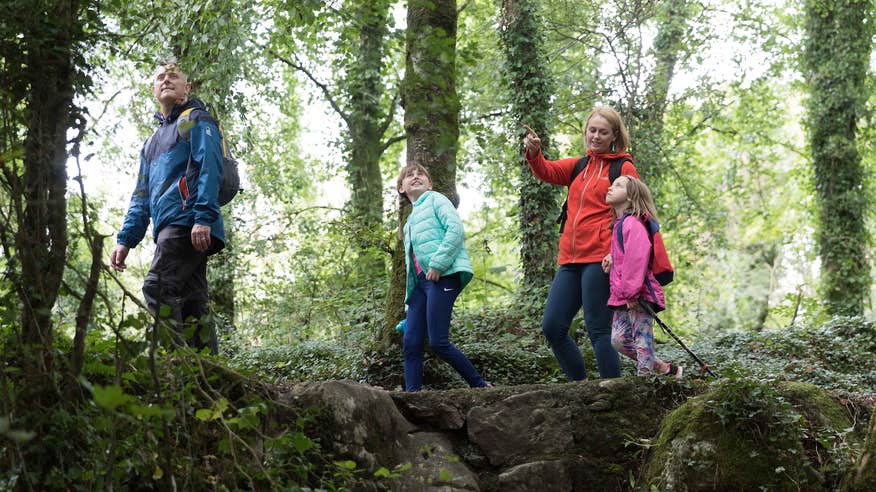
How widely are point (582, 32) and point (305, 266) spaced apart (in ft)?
21.2

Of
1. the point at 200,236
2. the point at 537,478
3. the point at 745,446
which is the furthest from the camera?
the point at 200,236

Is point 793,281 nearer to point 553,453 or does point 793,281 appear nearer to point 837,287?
point 837,287

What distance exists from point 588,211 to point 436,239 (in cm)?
114

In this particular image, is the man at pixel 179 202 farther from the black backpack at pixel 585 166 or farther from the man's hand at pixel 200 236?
the black backpack at pixel 585 166

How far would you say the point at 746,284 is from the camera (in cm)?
2912

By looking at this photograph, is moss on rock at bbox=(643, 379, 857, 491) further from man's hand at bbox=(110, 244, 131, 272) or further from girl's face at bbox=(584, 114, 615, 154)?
man's hand at bbox=(110, 244, 131, 272)

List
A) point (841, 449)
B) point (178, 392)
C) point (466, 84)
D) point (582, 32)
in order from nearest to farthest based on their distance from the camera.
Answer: point (178, 392) → point (841, 449) → point (582, 32) → point (466, 84)

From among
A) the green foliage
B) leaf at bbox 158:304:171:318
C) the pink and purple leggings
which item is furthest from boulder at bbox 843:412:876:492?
leaf at bbox 158:304:171:318

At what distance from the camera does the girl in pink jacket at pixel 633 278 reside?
5320 mm

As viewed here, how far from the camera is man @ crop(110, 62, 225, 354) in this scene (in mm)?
5074

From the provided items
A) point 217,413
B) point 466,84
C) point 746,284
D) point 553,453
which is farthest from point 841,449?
point 746,284

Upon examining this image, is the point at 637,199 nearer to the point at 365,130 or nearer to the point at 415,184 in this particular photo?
the point at 415,184

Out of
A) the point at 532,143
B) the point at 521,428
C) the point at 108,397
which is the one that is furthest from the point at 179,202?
the point at 108,397

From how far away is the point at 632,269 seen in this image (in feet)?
17.4
